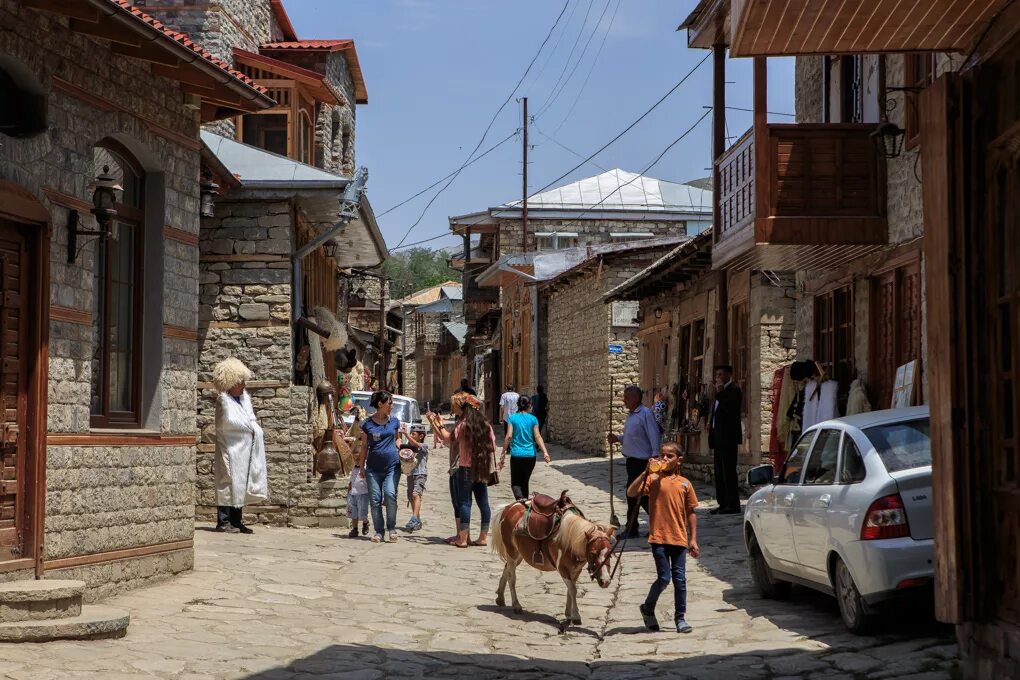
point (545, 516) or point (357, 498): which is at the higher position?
point (545, 516)

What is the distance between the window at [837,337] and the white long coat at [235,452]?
644 centimetres

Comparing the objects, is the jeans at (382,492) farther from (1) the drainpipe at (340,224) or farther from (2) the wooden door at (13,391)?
(2) the wooden door at (13,391)

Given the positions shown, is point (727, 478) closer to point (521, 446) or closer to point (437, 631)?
point (521, 446)

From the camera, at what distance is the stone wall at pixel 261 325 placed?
1556cm

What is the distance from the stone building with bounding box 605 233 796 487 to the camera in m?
18.5

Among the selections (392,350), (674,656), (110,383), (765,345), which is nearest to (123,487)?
(110,383)

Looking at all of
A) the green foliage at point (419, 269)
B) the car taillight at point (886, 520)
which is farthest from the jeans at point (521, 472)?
the green foliage at point (419, 269)

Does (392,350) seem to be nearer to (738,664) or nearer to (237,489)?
(237,489)

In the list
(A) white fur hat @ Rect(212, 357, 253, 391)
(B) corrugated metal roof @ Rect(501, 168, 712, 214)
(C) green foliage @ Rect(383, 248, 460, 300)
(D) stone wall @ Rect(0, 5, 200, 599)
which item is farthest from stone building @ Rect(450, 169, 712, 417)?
(C) green foliage @ Rect(383, 248, 460, 300)

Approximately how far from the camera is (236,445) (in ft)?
45.8

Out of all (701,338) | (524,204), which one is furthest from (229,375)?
(524,204)

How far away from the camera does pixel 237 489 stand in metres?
14.0

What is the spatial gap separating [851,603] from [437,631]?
2847 millimetres

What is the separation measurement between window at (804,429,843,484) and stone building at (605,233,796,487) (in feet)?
28.8
